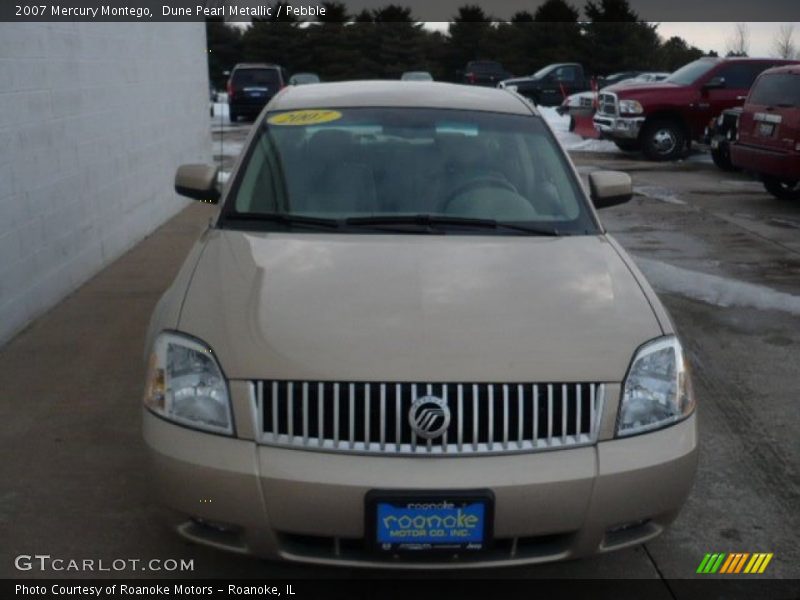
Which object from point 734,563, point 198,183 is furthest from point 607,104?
point 734,563

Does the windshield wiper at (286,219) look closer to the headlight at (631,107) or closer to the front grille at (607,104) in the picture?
the headlight at (631,107)

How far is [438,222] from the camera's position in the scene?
421cm

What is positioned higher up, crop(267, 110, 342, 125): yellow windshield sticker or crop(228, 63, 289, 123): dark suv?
crop(267, 110, 342, 125): yellow windshield sticker

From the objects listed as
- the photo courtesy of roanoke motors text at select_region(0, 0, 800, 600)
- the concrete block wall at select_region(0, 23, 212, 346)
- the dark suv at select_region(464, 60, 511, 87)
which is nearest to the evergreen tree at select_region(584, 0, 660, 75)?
the dark suv at select_region(464, 60, 511, 87)

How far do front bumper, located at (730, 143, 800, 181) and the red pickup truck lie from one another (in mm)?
5465

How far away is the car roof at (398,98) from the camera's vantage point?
494cm

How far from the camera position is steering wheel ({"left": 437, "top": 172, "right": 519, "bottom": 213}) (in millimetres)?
4426

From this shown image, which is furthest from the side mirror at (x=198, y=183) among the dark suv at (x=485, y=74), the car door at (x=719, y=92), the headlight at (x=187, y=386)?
the dark suv at (x=485, y=74)

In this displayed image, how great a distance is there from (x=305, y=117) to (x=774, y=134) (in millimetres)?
9284

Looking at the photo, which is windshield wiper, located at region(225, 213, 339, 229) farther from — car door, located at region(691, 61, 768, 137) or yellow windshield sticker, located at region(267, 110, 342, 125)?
car door, located at region(691, 61, 768, 137)

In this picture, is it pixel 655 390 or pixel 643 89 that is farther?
pixel 643 89

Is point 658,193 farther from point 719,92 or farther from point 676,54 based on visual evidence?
point 676,54

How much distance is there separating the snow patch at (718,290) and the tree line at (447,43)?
39.0 metres

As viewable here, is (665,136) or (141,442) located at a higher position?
(665,136)
